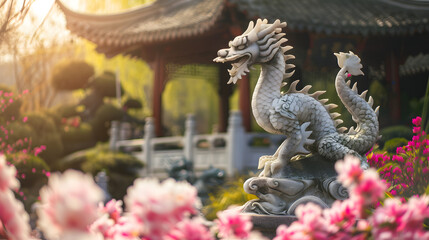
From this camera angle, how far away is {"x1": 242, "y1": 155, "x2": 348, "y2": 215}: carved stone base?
312 centimetres

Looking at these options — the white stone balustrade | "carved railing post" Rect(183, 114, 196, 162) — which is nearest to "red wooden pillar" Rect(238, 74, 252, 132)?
the white stone balustrade

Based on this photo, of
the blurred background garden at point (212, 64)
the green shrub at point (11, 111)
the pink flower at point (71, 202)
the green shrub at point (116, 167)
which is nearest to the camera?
the pink flower at point (71, 202)

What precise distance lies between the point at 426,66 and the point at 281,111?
22.5 feet

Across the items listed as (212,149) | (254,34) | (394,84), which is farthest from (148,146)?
(254,34)

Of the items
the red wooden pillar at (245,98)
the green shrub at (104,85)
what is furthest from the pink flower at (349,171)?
the green shrub at (104,85)

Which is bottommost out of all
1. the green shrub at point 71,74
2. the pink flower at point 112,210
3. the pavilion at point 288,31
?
the pink flower at point 112,210

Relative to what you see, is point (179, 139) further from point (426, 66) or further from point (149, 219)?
point (149, 219)

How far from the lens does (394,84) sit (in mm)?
9672

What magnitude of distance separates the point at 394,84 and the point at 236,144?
124 inches

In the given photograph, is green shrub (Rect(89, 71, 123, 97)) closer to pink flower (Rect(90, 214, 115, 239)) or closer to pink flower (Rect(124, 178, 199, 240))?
pink flower (Rect(90, 214, 115, 239))

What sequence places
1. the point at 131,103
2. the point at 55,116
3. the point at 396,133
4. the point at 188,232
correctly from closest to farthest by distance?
the point at 188,232
the point at 396,133
the point at 55,116
the point at 131,103

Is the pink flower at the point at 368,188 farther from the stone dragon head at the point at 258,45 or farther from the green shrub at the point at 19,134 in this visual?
the green shrub at the point at 19,134

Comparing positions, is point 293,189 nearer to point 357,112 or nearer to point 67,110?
point 357,112

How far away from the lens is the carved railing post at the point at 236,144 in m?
8.88
